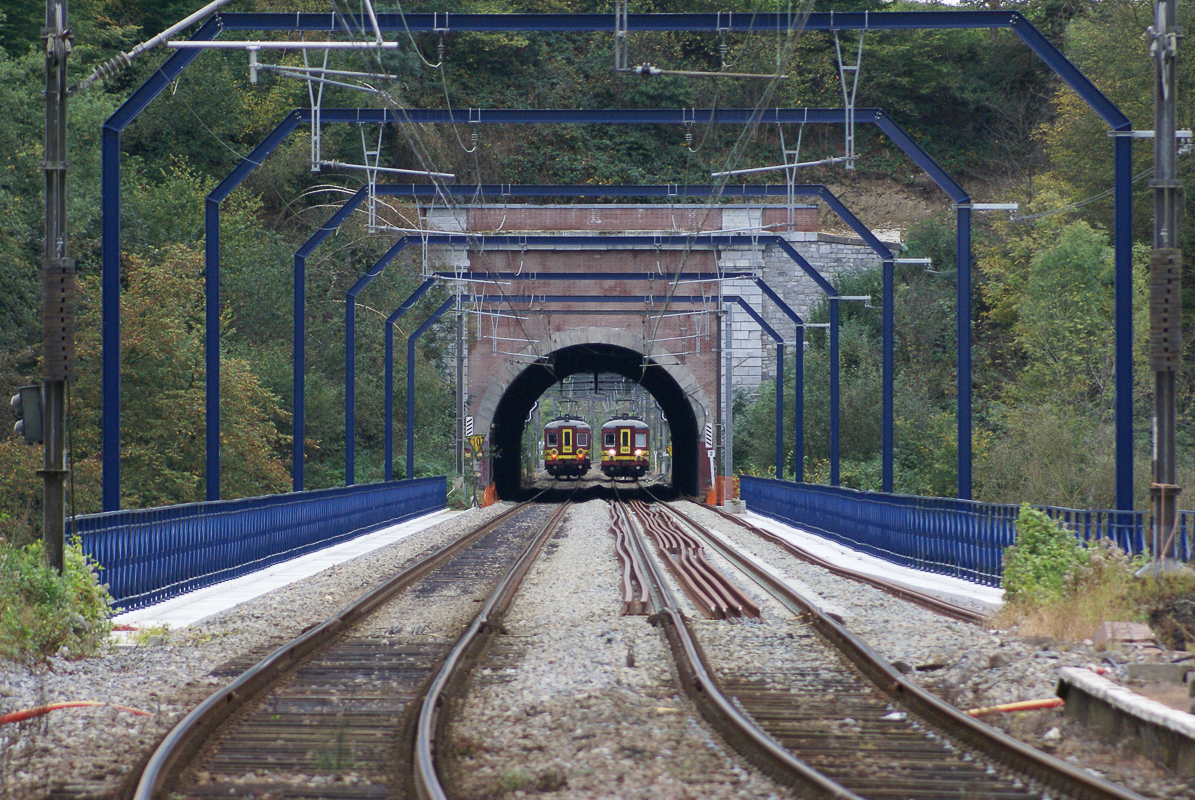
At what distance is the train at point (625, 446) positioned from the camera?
2469 inches

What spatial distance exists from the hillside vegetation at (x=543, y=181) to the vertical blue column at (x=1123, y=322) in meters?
5.18

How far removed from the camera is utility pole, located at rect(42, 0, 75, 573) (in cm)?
1063

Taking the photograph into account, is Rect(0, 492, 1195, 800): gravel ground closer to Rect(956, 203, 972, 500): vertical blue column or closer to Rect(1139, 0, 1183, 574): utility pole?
Rect(1139, 0, 1183, 574): utility pole

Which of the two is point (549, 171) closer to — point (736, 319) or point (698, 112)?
point (736, 319)

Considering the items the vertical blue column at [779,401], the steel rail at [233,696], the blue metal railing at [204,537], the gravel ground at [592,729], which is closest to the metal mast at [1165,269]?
the gravel ground at [592,729]

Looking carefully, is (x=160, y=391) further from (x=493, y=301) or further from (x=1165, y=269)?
(x=1165, y=269)

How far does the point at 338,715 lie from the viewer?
26.5 ft

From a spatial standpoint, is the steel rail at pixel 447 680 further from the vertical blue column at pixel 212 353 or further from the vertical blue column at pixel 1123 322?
the vertical blue column at pixel 1123 322

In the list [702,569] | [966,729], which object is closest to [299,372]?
[702,569]

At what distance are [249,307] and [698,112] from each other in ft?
89.8

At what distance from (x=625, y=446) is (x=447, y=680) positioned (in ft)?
178

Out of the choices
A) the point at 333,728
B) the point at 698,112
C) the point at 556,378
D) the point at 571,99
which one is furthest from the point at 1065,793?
the point at 571,99

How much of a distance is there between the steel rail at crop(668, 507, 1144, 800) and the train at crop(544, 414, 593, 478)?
51.8 metres

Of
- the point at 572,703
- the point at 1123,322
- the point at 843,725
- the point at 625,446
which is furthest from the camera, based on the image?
the point at 625,446
